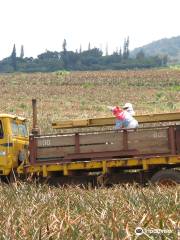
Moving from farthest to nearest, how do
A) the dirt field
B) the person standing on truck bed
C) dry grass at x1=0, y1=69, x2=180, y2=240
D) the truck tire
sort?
the dirt field, the person standing on truck bed, the truck tire, dry grass at x1=0, y1=69, x2=180, y2=240

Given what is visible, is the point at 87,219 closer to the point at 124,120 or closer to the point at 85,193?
the point at 85,193

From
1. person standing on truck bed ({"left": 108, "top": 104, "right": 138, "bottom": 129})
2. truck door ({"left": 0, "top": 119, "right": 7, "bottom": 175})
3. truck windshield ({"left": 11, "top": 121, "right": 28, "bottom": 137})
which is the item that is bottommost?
truck door ({"left": 0, "top": 119, "right": 7, "bottom": 175})

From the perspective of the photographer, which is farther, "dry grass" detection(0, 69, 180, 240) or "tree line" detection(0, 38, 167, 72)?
"tree line" detection(0, 38, 167, 72)

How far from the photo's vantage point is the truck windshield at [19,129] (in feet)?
44.8

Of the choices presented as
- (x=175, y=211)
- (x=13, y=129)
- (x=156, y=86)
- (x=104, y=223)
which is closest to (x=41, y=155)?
(x=13, y=129)

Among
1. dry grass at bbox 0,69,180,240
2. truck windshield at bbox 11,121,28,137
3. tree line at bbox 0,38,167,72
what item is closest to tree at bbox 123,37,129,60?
tree line at bbox 0,38,167,72

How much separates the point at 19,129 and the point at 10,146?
95cm

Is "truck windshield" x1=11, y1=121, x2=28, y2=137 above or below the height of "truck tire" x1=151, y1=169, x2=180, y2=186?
above

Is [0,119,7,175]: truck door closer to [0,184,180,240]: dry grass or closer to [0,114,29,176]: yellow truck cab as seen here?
[0,114,29,176]: yellow truck cab

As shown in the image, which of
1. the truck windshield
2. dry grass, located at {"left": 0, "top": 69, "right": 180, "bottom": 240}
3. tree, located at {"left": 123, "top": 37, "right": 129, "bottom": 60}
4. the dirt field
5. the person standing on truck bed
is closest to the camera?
dry grass, located at {"left": 0, "top": 69, "right": 180, "bottom": 240}

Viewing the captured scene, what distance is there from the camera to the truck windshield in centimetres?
1365

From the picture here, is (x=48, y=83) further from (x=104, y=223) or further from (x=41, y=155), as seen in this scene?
(x=104, y=223)

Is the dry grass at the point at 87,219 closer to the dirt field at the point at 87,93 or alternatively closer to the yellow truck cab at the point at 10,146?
the yellow truck cab at the point at 10,146

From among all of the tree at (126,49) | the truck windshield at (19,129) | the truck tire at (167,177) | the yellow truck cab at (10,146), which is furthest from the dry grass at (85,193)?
the tree at (126,49)
